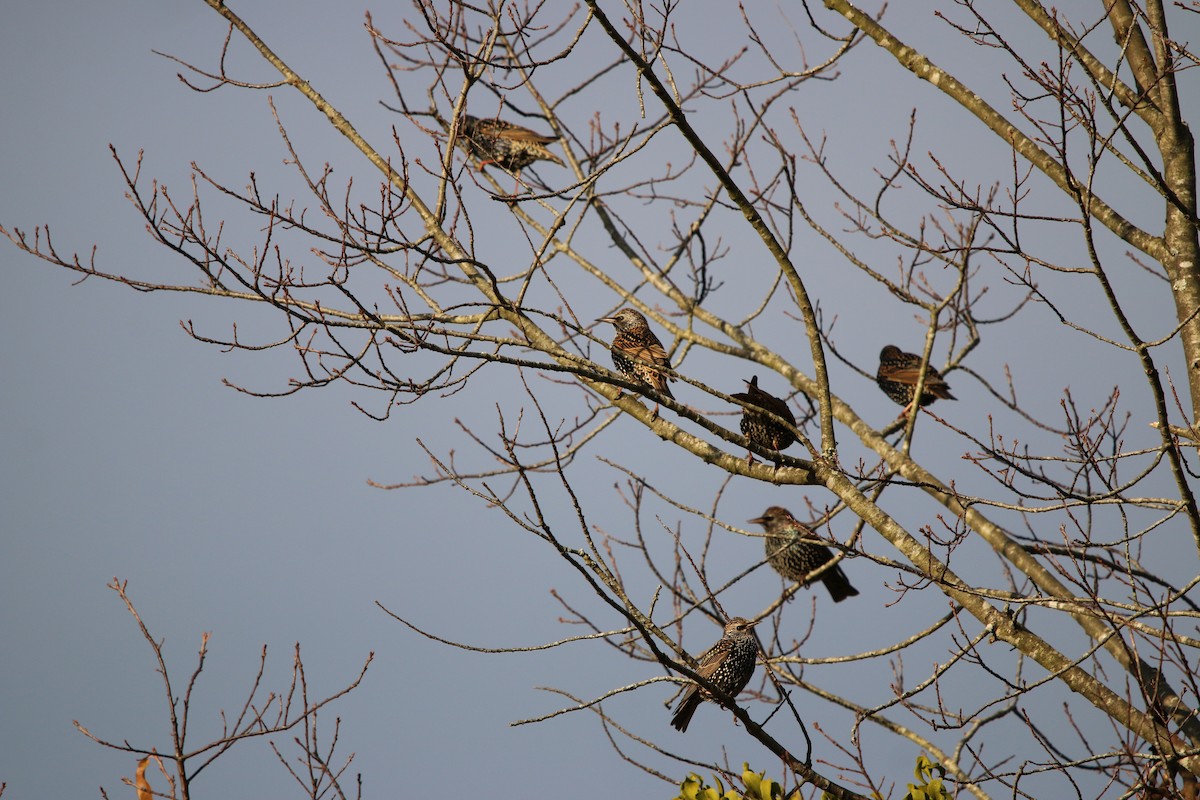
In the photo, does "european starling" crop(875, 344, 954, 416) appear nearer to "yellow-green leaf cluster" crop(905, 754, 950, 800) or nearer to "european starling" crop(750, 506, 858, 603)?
"european starling" crop(750, 506, 858, 603)

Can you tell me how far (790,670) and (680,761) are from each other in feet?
3.73

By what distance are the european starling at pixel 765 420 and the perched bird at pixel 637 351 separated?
0.41m

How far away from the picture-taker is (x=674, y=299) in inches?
259

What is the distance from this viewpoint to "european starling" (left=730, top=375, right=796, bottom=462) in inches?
187

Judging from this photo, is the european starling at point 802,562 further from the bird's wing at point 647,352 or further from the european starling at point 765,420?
the bird's wing at point 647,352

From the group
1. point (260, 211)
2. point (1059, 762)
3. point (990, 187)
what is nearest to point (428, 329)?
point (260, 211)

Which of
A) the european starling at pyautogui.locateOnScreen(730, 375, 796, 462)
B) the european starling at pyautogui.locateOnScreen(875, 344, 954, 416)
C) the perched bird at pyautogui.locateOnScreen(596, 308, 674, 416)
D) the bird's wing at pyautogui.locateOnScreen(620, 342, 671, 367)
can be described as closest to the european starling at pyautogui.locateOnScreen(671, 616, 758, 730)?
the european starling at pyautogui.locateOnScreen(730, 375, 796, 462)

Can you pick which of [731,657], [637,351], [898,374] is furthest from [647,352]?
[898,374]

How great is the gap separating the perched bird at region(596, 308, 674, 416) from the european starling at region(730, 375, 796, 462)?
41 centimetres

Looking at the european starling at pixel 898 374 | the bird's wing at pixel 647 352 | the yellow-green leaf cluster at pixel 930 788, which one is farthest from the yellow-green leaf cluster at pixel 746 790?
the european starling at pixel 898 374

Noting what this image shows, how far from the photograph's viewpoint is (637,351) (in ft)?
17.1

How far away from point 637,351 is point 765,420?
2.38ft

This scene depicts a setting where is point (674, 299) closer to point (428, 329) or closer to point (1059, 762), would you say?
point (428, 329)

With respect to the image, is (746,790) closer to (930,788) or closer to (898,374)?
(930,788)
